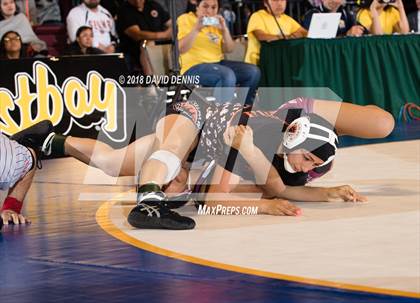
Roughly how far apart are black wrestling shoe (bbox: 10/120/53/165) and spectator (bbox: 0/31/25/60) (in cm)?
468

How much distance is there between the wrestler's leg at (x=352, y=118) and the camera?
6.82 m

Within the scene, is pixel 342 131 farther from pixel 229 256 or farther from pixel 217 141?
pixel 229 256

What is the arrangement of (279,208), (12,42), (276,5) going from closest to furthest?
(279,208) < (12,42) < (276,5)

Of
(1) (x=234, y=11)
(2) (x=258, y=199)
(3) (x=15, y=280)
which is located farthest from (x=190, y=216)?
(1) (x=234, y=11)

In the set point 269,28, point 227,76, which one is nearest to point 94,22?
point 227,76

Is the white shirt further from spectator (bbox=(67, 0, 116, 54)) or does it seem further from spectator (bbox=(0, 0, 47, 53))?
spectator (bbox=(0, 0, 47, 53))

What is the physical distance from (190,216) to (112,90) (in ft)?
14.9

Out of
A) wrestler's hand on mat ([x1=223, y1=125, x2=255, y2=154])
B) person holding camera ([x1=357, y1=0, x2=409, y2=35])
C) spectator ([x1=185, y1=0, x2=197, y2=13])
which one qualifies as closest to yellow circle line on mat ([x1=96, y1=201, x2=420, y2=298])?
wrestler's hand on mat ([x1=223, y1=125, x2=255, y2=154])

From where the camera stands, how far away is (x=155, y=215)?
19.4 ft

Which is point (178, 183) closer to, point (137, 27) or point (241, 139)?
point (241, 139)

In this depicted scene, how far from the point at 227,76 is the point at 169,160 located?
597 centimetres

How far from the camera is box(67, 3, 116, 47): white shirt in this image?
1240 centimetres

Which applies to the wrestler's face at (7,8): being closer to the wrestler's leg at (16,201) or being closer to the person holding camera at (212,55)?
the person holding camera at (212,55)

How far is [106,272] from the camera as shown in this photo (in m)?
5.00
